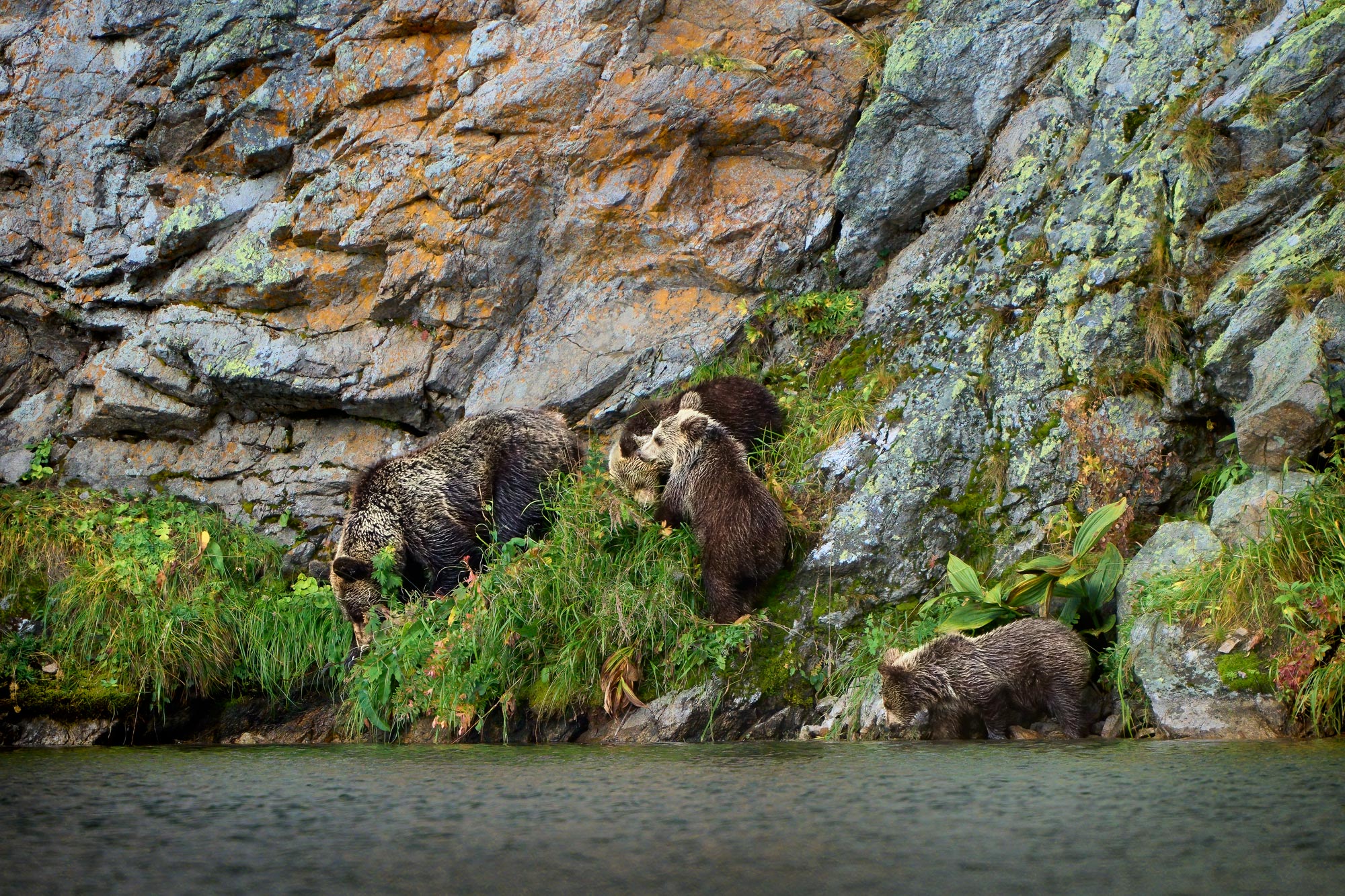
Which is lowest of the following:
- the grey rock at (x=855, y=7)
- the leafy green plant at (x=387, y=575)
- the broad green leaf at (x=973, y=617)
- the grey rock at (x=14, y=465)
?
the broad green leaf at (x=973, y=617)

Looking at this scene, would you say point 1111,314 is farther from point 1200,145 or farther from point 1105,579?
point 1105,579

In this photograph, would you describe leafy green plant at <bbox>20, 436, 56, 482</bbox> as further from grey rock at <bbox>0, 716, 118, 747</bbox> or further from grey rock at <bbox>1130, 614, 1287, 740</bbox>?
grey rock at <bbox>1130, 614, 1287, 740</bbox>

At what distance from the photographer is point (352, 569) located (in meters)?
7.46

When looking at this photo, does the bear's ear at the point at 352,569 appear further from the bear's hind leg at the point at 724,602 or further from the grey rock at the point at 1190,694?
the grey rock at the point at 1190,694

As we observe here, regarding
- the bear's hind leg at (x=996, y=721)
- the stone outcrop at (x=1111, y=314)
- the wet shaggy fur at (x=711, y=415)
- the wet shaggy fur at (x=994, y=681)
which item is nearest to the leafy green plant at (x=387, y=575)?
the wet shaggy fur at (x=711, y=415)

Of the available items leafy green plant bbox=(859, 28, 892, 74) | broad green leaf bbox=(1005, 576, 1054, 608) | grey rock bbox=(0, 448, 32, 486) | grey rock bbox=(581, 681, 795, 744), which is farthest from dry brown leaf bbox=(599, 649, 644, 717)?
grey rock bbox=(0, 448, 32, 486)

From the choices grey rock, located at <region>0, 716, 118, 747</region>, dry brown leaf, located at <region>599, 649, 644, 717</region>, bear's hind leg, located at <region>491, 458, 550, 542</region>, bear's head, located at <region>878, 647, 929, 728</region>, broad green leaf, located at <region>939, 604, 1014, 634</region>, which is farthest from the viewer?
bear's hind leg, located at <region>491, 458, 550, 542</region>

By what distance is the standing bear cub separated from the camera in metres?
7.51

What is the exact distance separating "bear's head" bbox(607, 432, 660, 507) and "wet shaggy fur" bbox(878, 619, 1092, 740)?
2.24 metres

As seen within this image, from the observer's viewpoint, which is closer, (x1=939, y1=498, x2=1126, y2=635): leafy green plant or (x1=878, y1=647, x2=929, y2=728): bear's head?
(x1=878, y1=647, x2=929, y2=728): bear's head

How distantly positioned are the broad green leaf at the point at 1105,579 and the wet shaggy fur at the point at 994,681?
33 centimetres

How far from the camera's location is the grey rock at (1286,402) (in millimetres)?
4809

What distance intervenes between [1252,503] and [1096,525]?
0.69 m

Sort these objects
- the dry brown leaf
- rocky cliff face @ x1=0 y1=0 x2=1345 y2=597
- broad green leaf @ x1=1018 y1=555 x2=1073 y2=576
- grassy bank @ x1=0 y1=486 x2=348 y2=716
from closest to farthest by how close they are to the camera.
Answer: broad green leaf @ x1=1018 y1=555 x2=1073 y2=576 → the dry brown leaf → rocky cliff face @ x1=0 y1=0 x2=1345 y2=597 → grassy bank @ x1=0 y1=486 x2=348 y2=716
